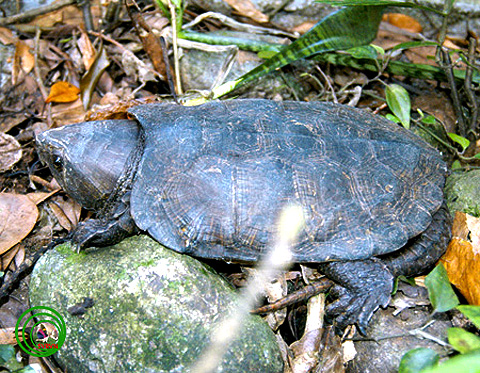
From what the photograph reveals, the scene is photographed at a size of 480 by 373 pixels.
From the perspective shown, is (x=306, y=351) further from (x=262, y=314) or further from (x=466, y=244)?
(x=466, y=244)

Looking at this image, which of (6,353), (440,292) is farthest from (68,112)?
(440,292)

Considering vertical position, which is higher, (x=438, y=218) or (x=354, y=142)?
(x=354, y=142)

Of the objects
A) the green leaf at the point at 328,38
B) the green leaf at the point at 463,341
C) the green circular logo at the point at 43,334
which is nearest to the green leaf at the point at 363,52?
the green leaf at the point at 328,38

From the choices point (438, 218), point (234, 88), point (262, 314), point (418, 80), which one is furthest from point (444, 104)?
point (262, 314)

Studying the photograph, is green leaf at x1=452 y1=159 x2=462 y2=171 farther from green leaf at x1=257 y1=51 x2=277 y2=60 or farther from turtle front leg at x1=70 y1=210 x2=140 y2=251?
turtle front leg at x1=70 y1=210 x2=140 y2=251

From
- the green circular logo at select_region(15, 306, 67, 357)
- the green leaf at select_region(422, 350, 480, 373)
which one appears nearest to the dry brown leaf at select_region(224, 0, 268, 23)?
the green circular logo at select_region(15, 306, 67, 357)

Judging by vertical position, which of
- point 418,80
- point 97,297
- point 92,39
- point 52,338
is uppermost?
point 92,39
